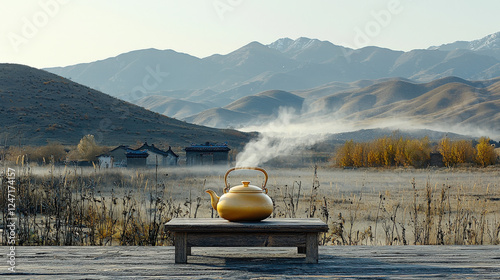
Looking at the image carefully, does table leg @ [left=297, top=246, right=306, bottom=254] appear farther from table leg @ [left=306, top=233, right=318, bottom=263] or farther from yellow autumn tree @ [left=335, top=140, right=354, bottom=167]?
yellow autumn tree @ [left=335, top=140, right=354, bottom=167]

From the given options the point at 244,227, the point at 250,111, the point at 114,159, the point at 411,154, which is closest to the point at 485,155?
the point at 411,154

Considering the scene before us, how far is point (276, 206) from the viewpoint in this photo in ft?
25.1

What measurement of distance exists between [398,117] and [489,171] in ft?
345

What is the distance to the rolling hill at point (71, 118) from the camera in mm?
45125

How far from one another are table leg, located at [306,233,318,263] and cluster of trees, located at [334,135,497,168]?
89.8 ft

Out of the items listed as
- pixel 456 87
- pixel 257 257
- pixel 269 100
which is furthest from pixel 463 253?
pixel 269 100

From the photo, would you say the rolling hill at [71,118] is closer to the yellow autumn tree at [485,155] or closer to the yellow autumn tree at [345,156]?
the yellow autumn tree at [345,156]

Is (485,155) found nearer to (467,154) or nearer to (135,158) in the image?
(467,154)

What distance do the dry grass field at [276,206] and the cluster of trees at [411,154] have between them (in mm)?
2212

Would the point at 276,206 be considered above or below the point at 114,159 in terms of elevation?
below

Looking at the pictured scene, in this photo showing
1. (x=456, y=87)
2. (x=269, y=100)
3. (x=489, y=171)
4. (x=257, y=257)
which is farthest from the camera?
(x=269, y=100)

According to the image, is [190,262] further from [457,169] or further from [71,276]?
[457,169]

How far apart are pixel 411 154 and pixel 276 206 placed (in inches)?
991

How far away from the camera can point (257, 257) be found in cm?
512
